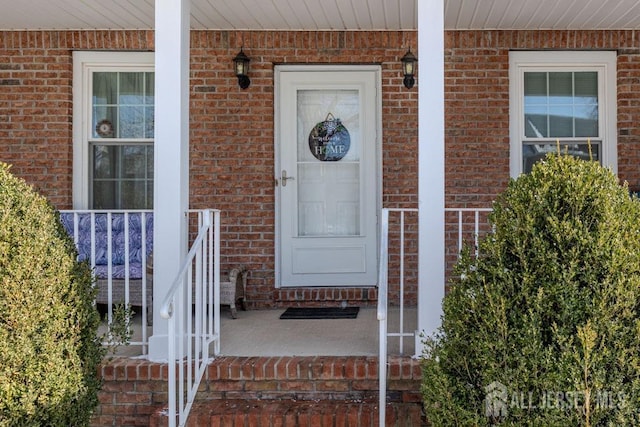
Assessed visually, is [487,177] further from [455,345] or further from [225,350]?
[455,345]

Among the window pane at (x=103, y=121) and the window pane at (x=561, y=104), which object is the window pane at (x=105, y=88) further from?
the window pane at (x=561, y=104)

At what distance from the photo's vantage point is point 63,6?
4.57 meters

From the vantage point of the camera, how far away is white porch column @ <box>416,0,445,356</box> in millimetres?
3348

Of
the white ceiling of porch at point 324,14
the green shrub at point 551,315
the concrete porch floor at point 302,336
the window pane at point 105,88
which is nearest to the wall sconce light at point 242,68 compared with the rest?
the white ceiling of porch at point 324,14

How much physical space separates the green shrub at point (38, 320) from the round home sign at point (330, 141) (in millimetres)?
3097

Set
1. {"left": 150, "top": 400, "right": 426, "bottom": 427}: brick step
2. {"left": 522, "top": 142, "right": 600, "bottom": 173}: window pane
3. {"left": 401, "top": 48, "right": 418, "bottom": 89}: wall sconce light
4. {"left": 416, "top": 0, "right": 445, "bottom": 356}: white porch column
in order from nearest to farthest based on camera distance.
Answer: {"left": 150, "top": 400, "right": 426, "bottom": 427}: brick step
{"left": 416, "top": 0, "right": 445, "bottom": 356}: white porch column
{"left": 401, "top": 48, "right": 418, "bottom": 89}: wall sconce light
{"left": 522, "top": 142, "right": 600, "bottom": 173}: window pane

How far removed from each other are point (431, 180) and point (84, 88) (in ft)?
11.9

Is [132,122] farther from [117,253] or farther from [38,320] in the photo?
[38,320]

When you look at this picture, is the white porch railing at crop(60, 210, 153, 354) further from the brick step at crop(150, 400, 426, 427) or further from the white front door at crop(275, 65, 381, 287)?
the brick step at crop(150, 400, 426, 427)

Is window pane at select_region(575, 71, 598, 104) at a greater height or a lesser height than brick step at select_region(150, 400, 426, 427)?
greater

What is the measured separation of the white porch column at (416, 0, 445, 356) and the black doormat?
1.44m

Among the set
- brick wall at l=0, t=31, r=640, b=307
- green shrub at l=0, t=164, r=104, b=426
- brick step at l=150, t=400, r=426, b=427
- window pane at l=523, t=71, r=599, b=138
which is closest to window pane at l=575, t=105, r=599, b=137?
window pane at l=523, t=71, r=599, b=138

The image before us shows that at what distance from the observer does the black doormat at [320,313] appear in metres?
4.74

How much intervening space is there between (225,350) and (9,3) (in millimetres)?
3356
